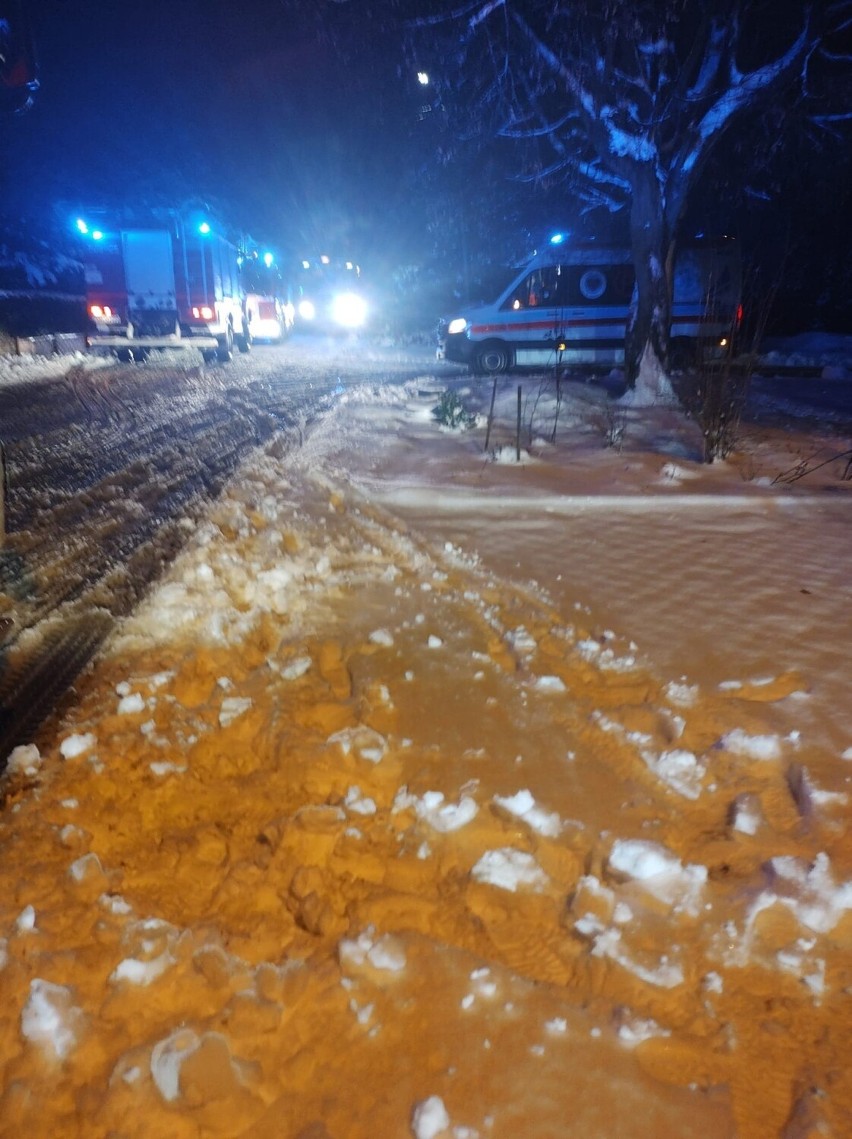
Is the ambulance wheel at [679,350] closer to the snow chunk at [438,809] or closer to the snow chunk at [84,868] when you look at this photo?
the snow chunk at [438,809]

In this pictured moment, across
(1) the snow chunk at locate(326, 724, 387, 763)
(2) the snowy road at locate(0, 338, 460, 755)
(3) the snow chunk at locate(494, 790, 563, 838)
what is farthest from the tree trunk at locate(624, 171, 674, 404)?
(3) the snow chunk at locate(494, 790, 563, 838)

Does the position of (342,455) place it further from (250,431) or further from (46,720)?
(46,720)

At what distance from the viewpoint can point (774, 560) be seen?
5406 mm

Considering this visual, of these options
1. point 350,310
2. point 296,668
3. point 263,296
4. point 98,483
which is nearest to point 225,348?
point 263,296

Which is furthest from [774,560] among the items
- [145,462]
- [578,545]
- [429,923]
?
[145,462]

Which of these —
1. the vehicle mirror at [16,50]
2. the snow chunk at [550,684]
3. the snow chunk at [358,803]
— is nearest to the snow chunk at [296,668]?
the snow chunk at [358,803]

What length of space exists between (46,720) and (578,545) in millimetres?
3914

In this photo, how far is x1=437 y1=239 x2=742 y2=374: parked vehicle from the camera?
587 inches

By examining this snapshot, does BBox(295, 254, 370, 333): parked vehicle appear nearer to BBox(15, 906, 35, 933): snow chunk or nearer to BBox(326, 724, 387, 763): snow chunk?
BBox(326, 724, 387, 763): snow chunk

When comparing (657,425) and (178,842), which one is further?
(657,425)

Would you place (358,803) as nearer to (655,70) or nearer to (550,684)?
(550,684)

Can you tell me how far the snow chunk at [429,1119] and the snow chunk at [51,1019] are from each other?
96 centimetres

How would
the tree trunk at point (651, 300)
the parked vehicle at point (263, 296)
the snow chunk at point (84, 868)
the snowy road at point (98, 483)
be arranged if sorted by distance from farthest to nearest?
the parked vehicle at point (263, 296) < the tree trunk at point (651, 300) < the snowy road at point (98, 483) < the snow chunk at point (84, 868)

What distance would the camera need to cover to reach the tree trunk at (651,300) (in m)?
12.0
